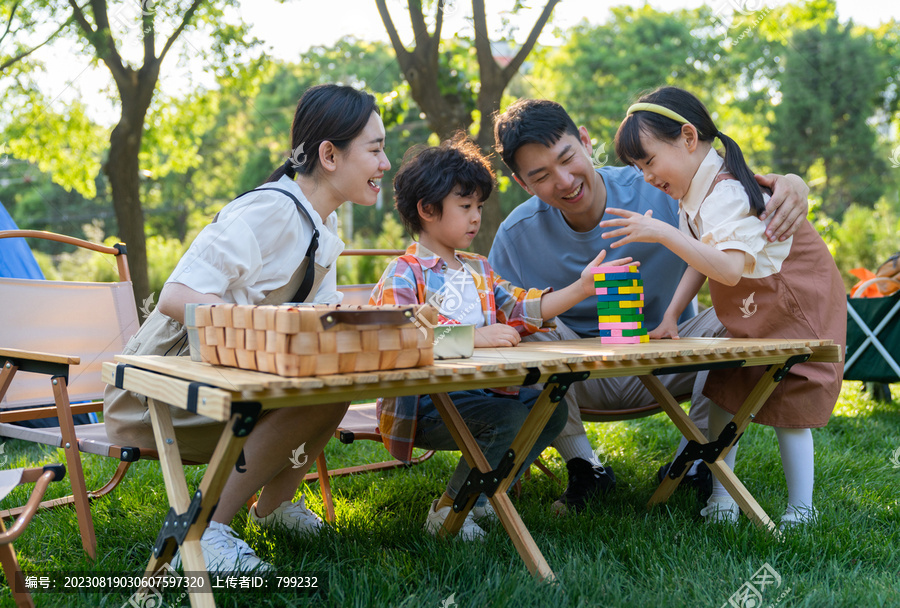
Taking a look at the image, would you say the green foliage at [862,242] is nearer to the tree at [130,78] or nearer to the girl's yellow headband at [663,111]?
the tree at [130,78]

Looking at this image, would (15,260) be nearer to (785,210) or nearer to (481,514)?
(481,514)

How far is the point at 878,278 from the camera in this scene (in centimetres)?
427

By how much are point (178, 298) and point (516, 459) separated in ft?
3.15

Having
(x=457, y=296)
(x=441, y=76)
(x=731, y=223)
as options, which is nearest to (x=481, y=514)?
(x=457, y=296)

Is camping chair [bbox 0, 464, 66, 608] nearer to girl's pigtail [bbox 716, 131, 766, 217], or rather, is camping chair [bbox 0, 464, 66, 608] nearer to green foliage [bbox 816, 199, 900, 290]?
girl's pigtail [bbox 716, 131, 766, 217]

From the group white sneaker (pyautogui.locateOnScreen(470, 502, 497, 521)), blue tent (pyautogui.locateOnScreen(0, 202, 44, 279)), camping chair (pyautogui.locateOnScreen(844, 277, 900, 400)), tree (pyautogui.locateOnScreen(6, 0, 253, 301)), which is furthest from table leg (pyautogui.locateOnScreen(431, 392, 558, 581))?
tree (pyautogui.locateOnScreen(6, 0, 253, 301))

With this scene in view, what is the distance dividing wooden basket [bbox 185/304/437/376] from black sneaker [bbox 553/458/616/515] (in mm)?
1441

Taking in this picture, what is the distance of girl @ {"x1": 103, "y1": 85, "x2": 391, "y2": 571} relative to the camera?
1854mm

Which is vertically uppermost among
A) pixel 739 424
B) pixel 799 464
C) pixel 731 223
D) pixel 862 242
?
pixel 731 223

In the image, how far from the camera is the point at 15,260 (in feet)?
13.8

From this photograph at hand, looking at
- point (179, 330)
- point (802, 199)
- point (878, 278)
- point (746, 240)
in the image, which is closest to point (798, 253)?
point (802, 199)

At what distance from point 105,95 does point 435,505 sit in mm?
7432

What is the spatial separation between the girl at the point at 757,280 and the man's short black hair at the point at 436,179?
450 millimetres

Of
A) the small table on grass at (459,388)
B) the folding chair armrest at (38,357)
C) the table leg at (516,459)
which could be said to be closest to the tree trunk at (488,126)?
the small table on grass at (459,388)
